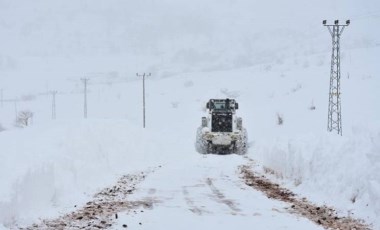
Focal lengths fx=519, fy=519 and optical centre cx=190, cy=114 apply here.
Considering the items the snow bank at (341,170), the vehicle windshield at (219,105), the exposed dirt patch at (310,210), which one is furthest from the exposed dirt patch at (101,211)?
the vehicle windshield at (219,105)

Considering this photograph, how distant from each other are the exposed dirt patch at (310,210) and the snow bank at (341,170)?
29cm

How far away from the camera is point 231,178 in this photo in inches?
785

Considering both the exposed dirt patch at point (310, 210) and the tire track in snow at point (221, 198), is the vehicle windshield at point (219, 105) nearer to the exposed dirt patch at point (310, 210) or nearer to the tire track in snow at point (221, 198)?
the exposed dirt patch at point (310, 210)

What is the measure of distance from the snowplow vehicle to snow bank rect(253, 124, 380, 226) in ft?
59.2

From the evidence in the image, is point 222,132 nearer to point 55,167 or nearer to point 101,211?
point 55,167

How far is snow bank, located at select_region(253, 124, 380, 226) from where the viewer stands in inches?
450

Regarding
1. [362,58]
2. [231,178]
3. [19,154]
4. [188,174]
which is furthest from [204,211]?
[362,58]

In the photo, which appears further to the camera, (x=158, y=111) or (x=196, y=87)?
(x=196, y=87)

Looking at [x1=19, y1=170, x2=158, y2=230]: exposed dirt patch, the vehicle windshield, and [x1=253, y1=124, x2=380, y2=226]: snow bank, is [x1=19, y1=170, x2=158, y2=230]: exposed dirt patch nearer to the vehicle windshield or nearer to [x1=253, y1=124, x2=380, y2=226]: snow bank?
[x1=253, y1=124, x2=380, y2=226]: snow bank

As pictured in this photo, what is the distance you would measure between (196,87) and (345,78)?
57606 mm

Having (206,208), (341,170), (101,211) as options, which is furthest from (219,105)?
(101,211)

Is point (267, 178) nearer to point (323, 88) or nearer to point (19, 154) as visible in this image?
point (19, 154)

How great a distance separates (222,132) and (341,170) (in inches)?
936

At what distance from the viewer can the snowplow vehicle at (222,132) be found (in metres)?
36.9
